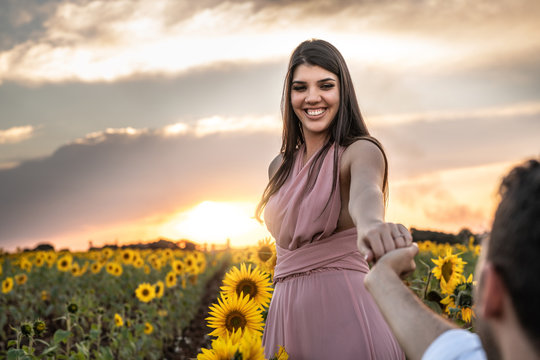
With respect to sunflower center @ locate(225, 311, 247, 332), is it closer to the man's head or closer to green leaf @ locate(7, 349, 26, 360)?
the man's head

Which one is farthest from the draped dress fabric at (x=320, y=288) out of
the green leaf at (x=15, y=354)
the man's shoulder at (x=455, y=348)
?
the green leaf at (x=15, y=354)

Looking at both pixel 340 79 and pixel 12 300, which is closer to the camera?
pixel 340 79

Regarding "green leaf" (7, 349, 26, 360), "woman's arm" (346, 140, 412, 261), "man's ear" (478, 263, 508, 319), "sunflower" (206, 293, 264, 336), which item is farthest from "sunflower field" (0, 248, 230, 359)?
"man's ear" (478, 263, 508, 319)

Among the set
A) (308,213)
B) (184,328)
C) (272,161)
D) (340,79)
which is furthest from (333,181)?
(184,328)

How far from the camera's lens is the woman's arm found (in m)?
1.29

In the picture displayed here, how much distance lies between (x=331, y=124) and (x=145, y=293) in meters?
5.63

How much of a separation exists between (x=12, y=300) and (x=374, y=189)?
336 inches

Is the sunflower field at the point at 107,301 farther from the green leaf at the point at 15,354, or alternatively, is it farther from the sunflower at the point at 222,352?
the sunflower at the point at 222,352

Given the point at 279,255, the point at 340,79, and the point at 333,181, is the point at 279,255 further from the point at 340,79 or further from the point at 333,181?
the point at 340,79

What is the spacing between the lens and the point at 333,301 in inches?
81.4

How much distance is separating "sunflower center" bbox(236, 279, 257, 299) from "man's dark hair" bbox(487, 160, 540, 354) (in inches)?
70.5

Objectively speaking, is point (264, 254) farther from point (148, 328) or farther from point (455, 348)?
point (148, 328)

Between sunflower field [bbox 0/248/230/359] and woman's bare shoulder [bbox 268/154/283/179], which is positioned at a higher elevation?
woman's bare shoulder [bbox 268/154/283/179]

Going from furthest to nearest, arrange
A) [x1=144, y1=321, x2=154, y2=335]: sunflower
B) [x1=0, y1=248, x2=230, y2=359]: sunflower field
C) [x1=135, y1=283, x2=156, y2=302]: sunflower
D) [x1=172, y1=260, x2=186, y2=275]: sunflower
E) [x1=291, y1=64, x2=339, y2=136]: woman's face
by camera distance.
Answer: [x1=172, y1=260, x2=186, y2=275]: sunflower → [x1=135, y1=283, x2=156, y2=302]: sunflower → [x1=0, y1=248, x2=230, y2=359]: sunflower field → [x1=144, y1=321, x2=154, y2=335]: sunflower → [x1=291, y1=64, x2=339, y2=136]: woman's face
